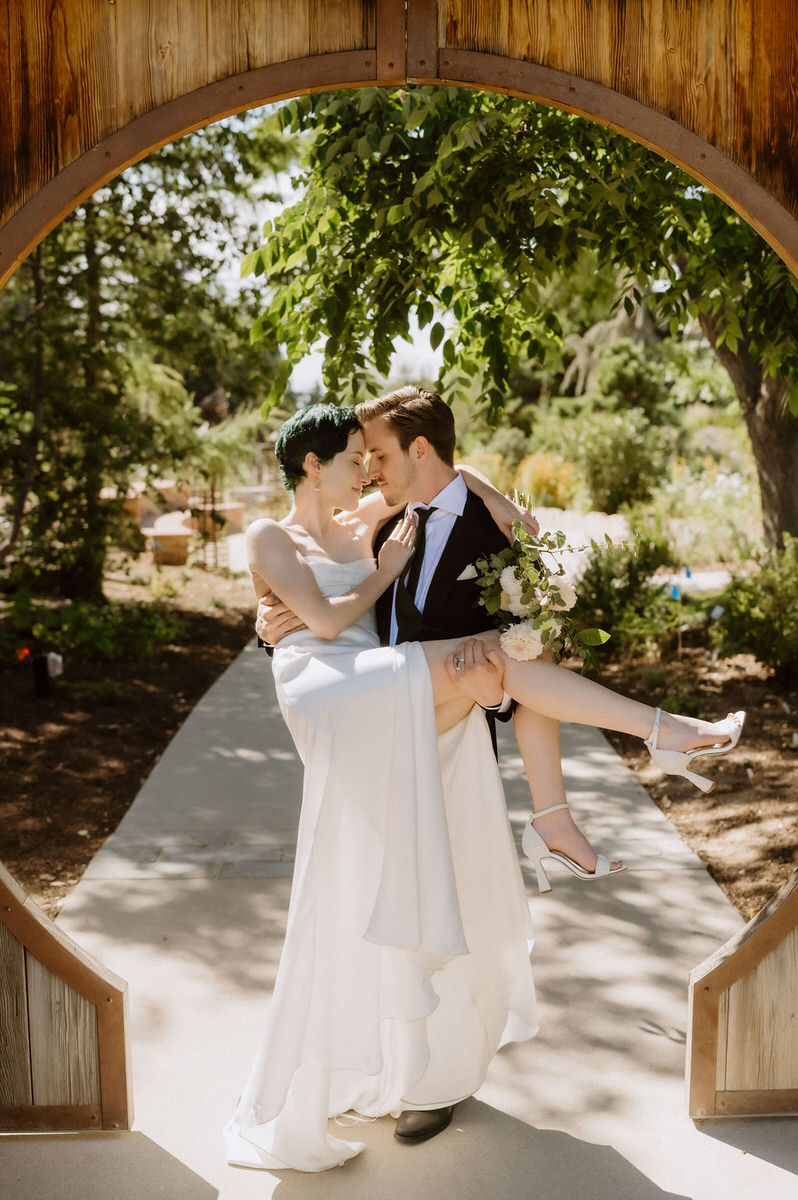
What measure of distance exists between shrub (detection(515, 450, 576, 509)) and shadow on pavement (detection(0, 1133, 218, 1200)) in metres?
14.0

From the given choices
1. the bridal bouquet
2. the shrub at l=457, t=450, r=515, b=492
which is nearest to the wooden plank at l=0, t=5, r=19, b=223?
the bridal bouquet

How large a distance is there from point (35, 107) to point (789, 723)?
570cm

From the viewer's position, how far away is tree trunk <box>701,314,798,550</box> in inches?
316

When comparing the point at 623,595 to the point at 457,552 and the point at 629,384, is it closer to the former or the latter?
the point at 457,552

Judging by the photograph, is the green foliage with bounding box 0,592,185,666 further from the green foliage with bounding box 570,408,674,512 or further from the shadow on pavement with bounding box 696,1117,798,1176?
the green foliage with bounding box 570,408,674,512

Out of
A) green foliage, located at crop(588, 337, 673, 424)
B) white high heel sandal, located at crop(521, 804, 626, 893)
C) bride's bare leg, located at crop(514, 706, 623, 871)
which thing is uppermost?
green foliage, located at crop(588, 337, 673, 424)

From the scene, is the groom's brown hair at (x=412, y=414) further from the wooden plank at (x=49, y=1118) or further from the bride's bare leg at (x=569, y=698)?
the wooden plank at (x=49, y=1118)

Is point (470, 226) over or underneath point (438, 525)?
over

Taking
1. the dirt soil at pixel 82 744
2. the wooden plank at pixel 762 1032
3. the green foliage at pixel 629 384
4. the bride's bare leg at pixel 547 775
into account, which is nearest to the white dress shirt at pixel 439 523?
the bride's bare leg at pixel 547 775

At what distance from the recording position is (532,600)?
282 centimetres

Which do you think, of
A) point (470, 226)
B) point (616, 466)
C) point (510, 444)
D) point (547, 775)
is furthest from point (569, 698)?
point (510, 444)

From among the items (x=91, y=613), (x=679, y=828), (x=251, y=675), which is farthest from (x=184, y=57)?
(x=91, y=613)

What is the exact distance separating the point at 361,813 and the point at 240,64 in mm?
1872

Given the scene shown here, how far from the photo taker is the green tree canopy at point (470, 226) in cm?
486
